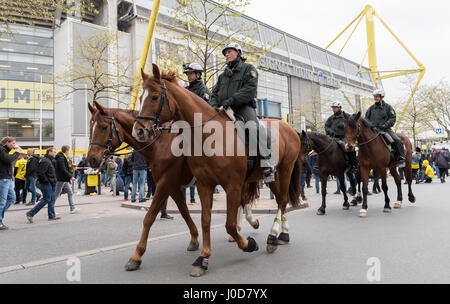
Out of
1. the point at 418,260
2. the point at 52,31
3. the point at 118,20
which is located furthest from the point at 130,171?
the point at 52,31

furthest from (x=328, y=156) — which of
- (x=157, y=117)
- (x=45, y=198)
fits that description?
(x=45, y=198)

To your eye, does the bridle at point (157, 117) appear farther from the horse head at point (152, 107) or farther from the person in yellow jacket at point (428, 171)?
the person in yellow jacket at point (428, 171)

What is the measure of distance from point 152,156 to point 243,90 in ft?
6.50

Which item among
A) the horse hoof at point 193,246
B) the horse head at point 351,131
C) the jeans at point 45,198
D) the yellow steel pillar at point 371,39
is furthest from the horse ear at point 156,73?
the yellow steel pillar at point 371,39

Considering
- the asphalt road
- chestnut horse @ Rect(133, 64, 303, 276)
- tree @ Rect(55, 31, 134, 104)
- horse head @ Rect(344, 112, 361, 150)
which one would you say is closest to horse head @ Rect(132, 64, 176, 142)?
chestnut horse @ Rect(133, 64, 303, 276)

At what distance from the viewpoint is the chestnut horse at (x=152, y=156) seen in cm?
472

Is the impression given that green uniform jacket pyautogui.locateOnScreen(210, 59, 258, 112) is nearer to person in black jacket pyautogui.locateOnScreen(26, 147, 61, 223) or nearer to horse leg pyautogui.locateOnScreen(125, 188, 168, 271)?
horse leg pyautogui.locateOnScreen(125, 188, 168, 271)

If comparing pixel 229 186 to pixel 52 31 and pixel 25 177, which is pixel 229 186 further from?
pixel 52 31

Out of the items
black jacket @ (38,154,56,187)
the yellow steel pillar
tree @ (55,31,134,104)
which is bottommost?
black jacket @ (38,154,56,187)

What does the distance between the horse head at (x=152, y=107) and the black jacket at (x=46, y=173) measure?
6213 millimetres

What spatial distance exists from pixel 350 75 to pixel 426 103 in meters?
41.2

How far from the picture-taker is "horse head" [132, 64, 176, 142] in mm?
3879

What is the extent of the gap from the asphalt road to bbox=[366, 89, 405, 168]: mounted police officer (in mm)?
1828

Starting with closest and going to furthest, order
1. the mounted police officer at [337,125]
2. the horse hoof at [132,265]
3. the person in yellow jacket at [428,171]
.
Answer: the horse hoof at [132,265] → the mounted police officer at [337,125] → the person in yellow jacket at [428,171]
